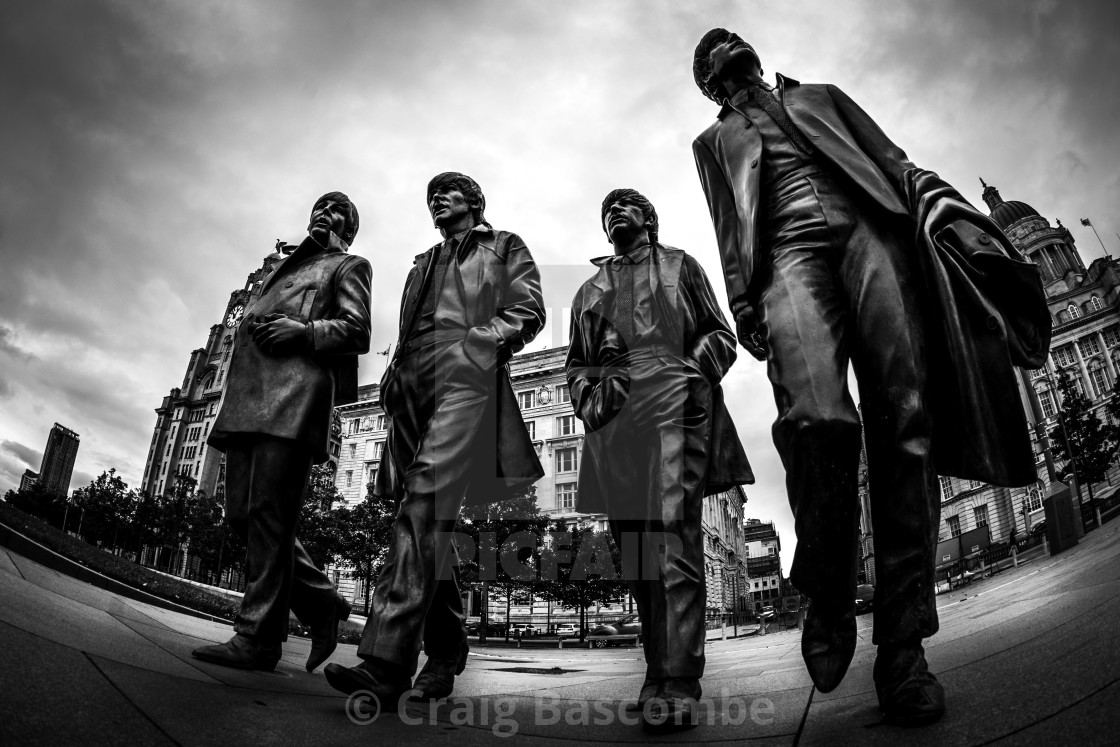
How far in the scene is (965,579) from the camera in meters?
30.0

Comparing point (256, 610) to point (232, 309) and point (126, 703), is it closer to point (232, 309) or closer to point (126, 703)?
point (126, 703)

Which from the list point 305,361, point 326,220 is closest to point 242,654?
point 305,361

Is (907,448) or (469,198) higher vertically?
(469,198)

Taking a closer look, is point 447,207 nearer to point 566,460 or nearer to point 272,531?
point 272,531

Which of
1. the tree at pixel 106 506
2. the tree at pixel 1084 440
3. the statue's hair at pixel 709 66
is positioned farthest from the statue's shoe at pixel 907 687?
the tree at pixel 106 506

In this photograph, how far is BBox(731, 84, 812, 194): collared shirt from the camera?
3.08 metres

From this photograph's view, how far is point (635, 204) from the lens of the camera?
14.4 feet

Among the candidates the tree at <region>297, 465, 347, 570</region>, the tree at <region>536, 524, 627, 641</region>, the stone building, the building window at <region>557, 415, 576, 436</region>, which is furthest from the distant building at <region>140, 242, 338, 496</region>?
the stone building

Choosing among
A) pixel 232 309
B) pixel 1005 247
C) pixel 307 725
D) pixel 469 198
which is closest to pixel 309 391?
pixel 469 198

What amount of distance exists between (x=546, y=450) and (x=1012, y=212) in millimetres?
73113

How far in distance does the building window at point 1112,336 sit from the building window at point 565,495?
186 ft

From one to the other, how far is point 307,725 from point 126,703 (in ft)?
1.75

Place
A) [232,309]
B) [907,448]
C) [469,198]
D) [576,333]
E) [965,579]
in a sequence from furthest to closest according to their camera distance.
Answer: [232,309], [965,579], [469,198], [576,333], [907,448]

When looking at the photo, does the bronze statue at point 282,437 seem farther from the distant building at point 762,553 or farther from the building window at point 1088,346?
the distant building at point 762,553
